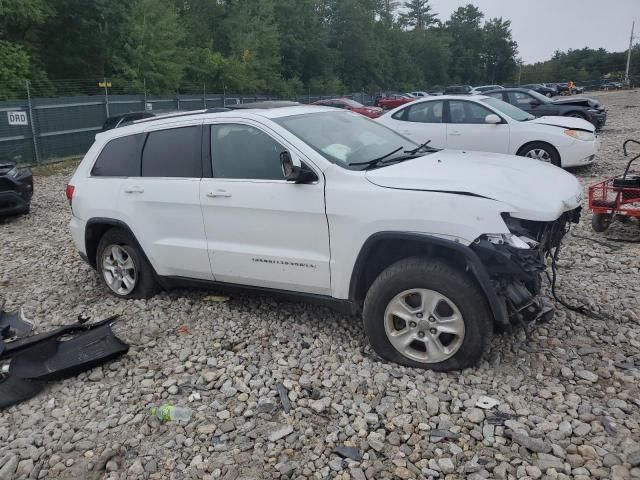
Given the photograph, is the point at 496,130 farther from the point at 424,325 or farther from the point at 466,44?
the point at 466,44

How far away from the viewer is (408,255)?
3.72m

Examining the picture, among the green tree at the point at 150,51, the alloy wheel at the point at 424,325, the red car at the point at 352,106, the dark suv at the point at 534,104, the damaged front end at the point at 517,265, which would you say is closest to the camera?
the damaged front end at the point at 517,265

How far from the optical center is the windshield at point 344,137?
13.3 ft

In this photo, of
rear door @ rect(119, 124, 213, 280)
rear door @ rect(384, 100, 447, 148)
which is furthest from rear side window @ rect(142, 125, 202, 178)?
rear door @ rect(384, 100, 447, 148)

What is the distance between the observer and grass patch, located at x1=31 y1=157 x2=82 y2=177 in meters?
14.8

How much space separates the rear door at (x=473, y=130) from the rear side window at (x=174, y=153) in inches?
261

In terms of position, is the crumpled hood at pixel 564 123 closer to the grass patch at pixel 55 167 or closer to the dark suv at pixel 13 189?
the dark suv at pixel 13 189

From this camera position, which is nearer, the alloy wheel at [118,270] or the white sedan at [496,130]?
the alloy wheel at [118,270]

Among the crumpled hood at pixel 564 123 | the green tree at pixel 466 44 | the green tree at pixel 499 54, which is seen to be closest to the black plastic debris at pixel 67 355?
the crumpled hood at pixel 564 123

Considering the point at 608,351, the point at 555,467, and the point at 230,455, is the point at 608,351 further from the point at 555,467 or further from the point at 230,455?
the point at 230,455

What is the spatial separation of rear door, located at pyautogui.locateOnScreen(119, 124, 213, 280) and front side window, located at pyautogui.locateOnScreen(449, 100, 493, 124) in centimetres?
682

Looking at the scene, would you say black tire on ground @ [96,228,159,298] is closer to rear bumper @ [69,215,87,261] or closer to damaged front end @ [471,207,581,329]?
rear bumper @ [69,215,87,261]

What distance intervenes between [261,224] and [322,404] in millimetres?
1414

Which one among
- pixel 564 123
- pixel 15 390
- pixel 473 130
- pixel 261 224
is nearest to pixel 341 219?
pixel 261 224
